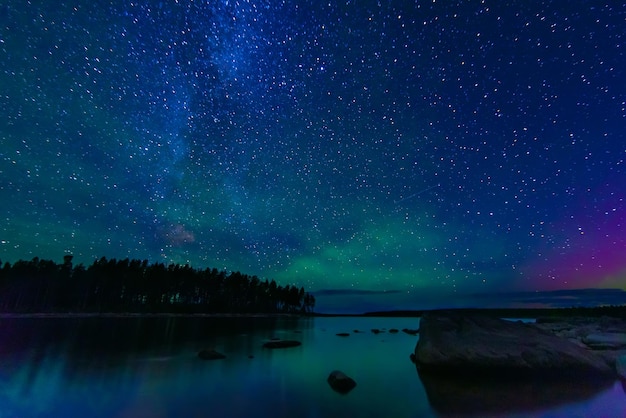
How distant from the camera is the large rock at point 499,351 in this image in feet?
56.5

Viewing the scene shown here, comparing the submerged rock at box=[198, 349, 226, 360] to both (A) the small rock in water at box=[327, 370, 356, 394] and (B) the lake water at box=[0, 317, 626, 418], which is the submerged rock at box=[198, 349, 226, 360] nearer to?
(B) the lake water at box=[0, 317, 626, 418]

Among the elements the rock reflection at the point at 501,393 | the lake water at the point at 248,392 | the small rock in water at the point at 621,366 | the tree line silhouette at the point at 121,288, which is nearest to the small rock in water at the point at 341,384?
the lake water at the point at 248,392

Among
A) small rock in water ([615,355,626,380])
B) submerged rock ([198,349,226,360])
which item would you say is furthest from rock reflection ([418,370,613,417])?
submerged rock ([198,349,226,360])

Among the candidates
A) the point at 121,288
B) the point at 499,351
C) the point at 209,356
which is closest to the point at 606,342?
the point at 499,351

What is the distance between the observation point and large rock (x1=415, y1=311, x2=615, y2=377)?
1722 cm

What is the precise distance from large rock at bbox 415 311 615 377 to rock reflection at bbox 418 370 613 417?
583mm

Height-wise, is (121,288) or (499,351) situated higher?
(121,288)

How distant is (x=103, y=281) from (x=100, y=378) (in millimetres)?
91662

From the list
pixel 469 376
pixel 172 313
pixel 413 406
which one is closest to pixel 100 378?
pixel 413 406

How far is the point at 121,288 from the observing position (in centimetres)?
9712

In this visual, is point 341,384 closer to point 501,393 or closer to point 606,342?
point 501,393

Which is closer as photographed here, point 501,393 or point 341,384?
point 501,393

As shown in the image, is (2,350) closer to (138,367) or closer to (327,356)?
(138,367)

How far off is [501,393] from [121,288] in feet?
354
